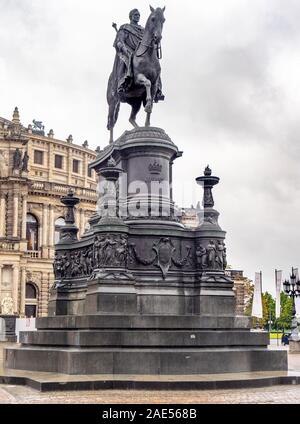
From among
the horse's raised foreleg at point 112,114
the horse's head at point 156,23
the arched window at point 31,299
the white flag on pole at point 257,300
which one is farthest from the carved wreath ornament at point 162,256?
the arched window at point 31,299

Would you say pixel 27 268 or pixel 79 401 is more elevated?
pixel 27 268

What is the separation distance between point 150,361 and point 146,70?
7.70 meters

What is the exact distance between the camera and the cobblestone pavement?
10117mm

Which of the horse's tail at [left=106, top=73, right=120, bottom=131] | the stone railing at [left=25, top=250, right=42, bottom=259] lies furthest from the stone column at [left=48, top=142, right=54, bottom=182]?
the horse's tail at [left=106, top=73, right=120, bottom=131]

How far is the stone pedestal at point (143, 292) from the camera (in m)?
13.0

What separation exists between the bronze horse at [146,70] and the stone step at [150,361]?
6.47m

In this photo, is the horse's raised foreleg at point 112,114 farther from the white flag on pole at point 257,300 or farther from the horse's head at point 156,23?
the white flag on pole at point 257,300

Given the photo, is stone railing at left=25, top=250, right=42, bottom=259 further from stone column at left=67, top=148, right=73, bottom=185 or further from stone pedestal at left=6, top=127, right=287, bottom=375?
stone pedestal at left=6, top=127, right=287, bottom=375

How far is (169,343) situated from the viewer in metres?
13.1

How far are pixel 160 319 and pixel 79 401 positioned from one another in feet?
11.8

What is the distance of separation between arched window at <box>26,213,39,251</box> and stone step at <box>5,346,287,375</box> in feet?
208
